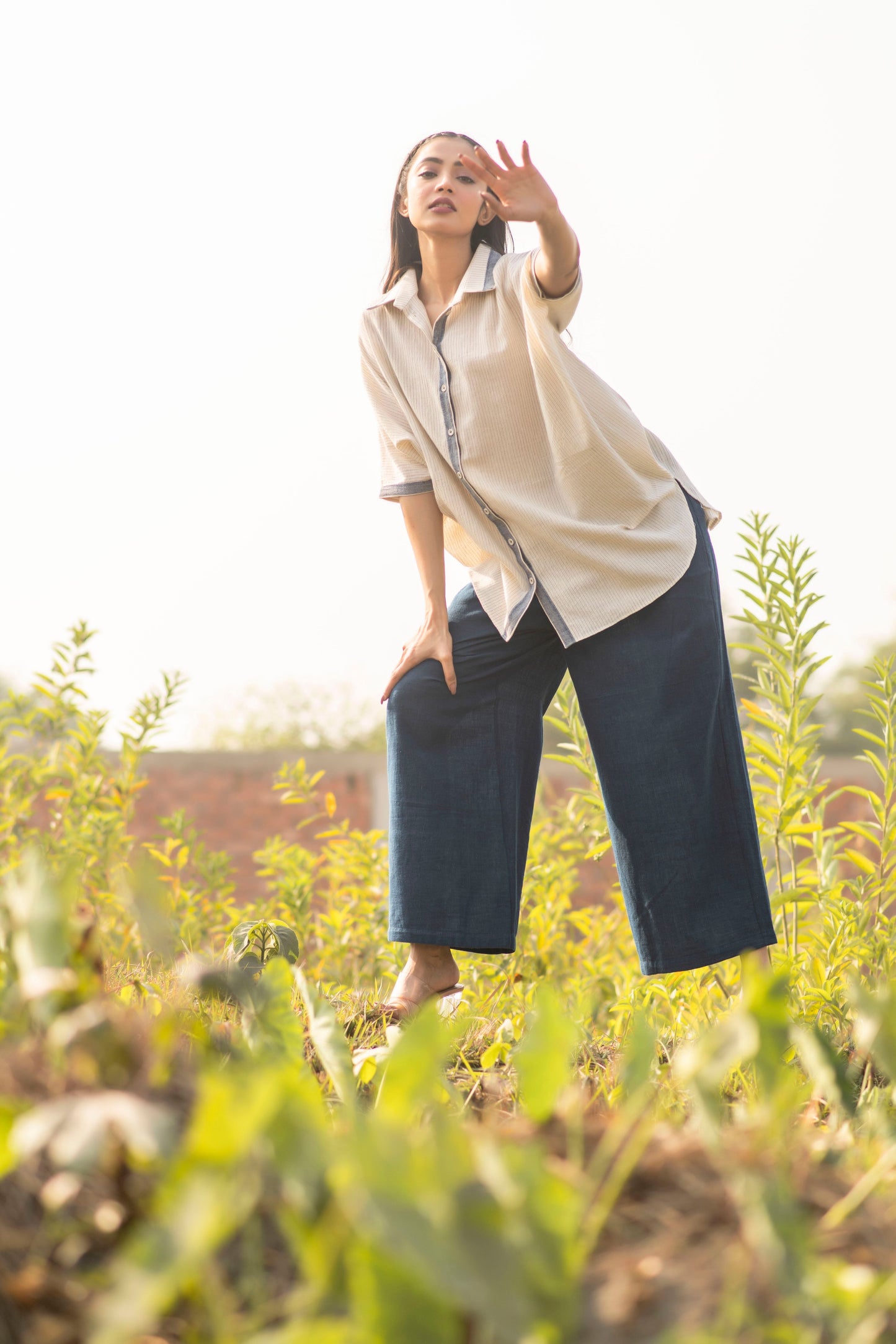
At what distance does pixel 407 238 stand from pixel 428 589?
837mm

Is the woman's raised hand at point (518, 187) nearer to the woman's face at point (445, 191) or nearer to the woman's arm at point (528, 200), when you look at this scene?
the woman's arm at point (528, 200)

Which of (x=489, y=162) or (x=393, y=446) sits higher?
(x=489, y=162)

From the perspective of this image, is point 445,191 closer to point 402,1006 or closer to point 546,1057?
point 402,1006

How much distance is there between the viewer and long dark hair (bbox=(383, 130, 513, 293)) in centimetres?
229

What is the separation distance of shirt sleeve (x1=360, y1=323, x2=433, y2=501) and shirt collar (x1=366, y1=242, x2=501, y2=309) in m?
0.11

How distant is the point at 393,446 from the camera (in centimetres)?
220

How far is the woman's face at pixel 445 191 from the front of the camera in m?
2.14

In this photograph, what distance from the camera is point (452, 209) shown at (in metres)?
2.14

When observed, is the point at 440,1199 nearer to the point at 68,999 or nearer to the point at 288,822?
the point at 68,999

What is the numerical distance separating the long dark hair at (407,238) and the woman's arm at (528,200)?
1.37 ft

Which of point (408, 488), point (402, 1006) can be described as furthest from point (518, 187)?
point (402, 1006)

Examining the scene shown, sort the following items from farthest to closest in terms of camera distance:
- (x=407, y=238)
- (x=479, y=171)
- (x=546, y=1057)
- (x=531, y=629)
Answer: (x=407, y=238) < (x=531, y=629) < (x=479, y=171) < (x=546, y=1057)

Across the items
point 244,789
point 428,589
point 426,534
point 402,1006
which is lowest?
point 402,1006

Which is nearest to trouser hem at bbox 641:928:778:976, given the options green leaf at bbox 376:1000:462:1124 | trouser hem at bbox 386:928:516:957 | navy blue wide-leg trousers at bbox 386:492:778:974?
navy blue wide-leg trousers at bbox 386:492:778:974
